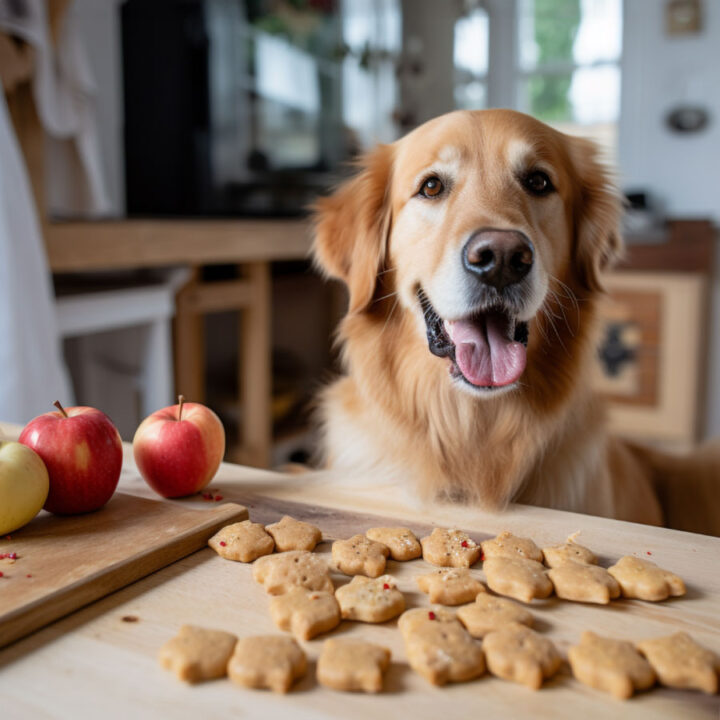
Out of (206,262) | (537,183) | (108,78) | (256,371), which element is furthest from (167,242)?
(537,183)

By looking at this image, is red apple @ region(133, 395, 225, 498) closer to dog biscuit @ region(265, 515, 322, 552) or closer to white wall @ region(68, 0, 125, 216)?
dog biscuit @ region(265, 515, 322, 552)

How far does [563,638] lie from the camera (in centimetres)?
66

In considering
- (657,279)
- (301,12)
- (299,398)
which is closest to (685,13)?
(657,279)

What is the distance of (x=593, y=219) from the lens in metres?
1.46

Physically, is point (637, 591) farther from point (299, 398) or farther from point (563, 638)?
point (299, 398)

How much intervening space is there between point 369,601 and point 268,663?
0.14 metres

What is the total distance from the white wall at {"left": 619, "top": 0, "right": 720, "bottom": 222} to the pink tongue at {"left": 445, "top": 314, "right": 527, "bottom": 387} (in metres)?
3.49

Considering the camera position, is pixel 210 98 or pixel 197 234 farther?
pixel 210 98

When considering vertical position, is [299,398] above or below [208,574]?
below

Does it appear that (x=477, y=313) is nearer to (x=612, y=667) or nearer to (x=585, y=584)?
(x=585, y=584)

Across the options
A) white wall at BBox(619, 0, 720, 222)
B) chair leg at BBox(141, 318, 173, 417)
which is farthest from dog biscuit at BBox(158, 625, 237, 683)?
white wall at BBox(619, 0, 720, 222)

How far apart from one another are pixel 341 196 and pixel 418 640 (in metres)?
1.11

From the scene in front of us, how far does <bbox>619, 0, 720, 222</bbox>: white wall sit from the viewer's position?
4.20 m

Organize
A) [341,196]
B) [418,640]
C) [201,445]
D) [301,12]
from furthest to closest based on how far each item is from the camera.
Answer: [301,12], [341,196], [201,445], [418,640]
